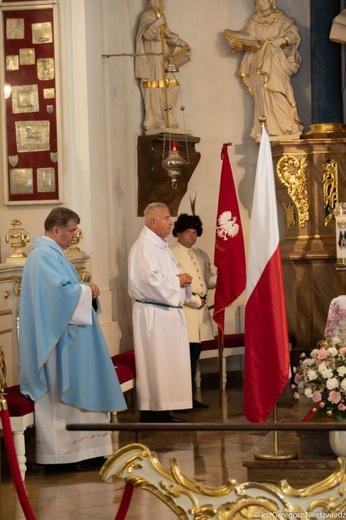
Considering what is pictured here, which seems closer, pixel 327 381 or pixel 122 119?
pixel 327 381

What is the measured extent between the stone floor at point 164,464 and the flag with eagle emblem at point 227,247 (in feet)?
3.30

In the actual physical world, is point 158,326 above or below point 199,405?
above

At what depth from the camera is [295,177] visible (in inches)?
440

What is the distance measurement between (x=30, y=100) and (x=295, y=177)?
2994 mm

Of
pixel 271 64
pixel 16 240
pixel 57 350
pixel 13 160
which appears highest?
pixel 271 64

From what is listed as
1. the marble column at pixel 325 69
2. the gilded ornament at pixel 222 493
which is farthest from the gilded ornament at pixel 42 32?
the gilded ornament at pixel 222 493

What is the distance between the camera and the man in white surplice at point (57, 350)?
739 centimetres

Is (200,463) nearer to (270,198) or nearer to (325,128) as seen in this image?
(270,198)

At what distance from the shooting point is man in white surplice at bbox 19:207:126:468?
7.39m

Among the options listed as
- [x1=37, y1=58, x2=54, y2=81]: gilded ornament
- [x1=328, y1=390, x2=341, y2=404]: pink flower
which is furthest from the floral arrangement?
[x1=37, y1=58, x2=54, y2=81]: gilded ornament

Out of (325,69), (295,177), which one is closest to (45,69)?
(295,177)

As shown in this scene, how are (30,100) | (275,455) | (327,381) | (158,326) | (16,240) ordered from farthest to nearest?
(30,100), (158,326), (16,240), (275,455), (327,381)

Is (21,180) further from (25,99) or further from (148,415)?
(148,415)

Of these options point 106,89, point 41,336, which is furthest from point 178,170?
point 41,336
